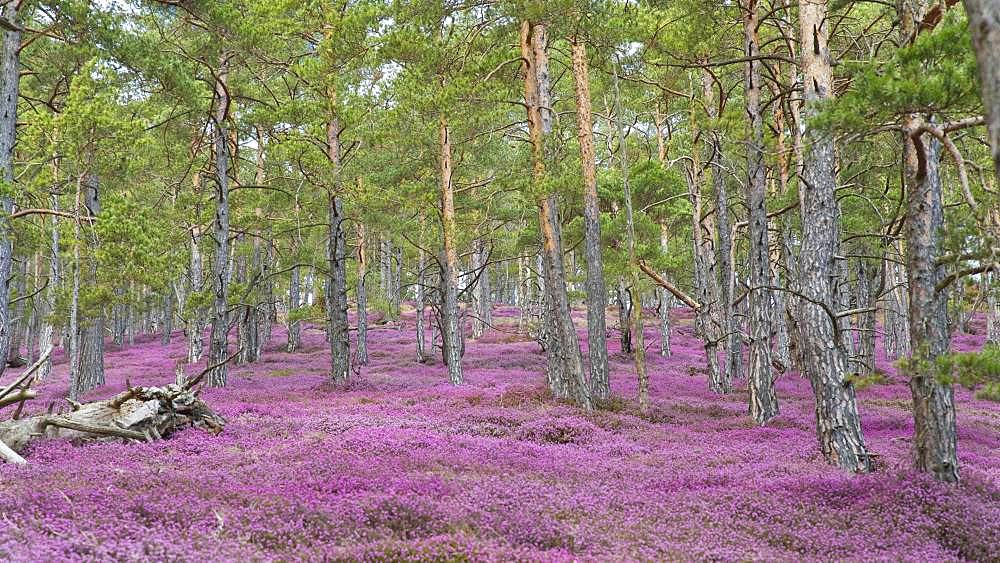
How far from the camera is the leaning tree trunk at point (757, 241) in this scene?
1145 cm

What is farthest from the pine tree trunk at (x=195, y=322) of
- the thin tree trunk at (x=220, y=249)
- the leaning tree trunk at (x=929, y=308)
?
the leaning tree trunk at (x=929, y=308)

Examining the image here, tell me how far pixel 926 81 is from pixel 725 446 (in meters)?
6.78

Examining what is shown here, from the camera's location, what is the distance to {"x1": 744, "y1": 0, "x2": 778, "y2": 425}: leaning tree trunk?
11.5m

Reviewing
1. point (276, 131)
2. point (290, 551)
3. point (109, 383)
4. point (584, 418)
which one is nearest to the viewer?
point (290, 551)

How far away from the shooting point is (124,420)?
920cm

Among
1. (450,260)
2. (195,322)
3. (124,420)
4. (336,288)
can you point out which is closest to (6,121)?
(124,420)

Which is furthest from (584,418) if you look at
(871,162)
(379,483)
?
(871,162)

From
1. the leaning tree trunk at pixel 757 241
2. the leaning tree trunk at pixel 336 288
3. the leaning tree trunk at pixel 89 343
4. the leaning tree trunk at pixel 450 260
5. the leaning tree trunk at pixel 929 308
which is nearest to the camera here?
the leaning tree trunk at pixel 929 308

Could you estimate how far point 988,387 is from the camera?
14.8 ft

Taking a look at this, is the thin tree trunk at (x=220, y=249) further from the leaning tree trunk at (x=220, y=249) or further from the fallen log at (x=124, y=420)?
the fallen log at (x=124, y=420)

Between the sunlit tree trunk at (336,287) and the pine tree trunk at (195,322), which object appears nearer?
the sunlit tree trunk at (336,287)

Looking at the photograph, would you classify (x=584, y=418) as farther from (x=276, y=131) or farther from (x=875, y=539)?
(x=276, y=131)

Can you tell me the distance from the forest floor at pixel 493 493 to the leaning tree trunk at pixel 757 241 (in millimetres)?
726

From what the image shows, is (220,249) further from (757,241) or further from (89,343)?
(757,241)
